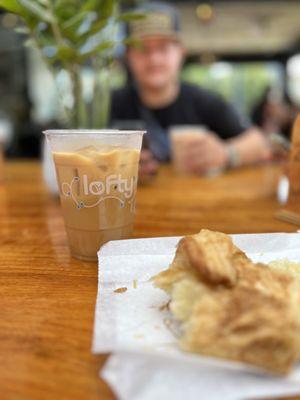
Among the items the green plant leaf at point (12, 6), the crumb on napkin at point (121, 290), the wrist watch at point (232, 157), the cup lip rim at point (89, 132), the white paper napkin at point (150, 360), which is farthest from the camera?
the wrist watch at point (232, 157)

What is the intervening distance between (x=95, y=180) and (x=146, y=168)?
898mm

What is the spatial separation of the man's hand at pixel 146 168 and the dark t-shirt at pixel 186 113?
4.52 ft

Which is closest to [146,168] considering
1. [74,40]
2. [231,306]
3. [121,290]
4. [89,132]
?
[74,40]

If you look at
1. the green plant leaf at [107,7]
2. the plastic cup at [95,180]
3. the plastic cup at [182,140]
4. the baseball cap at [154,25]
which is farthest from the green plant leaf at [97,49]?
the baseball cap at [154,25]

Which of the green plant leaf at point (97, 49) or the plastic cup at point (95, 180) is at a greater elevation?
the green plant leaf at point (97, 49)

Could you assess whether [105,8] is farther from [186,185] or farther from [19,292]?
[19,292]

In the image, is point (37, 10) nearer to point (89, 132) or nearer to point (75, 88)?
point (75, 88)

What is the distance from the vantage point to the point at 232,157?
6.96 ft

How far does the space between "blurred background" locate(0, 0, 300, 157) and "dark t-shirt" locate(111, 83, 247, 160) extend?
321cm

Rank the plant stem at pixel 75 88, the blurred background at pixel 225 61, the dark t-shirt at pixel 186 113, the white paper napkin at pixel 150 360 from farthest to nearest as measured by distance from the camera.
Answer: the blurred background at pixel 225 61 → the dark t-shirt at pixel 186 113 → the plant stem at pixel 75 88 → the white paper napkin at pixel 150 360

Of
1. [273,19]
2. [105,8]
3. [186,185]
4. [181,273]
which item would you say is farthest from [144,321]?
[273,19]

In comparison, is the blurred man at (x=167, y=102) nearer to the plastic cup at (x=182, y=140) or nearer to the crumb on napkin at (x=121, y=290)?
the plastic cup at (x=182, y=140)

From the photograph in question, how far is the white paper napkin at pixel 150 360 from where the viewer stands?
35 centimetres

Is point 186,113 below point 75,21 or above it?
below
